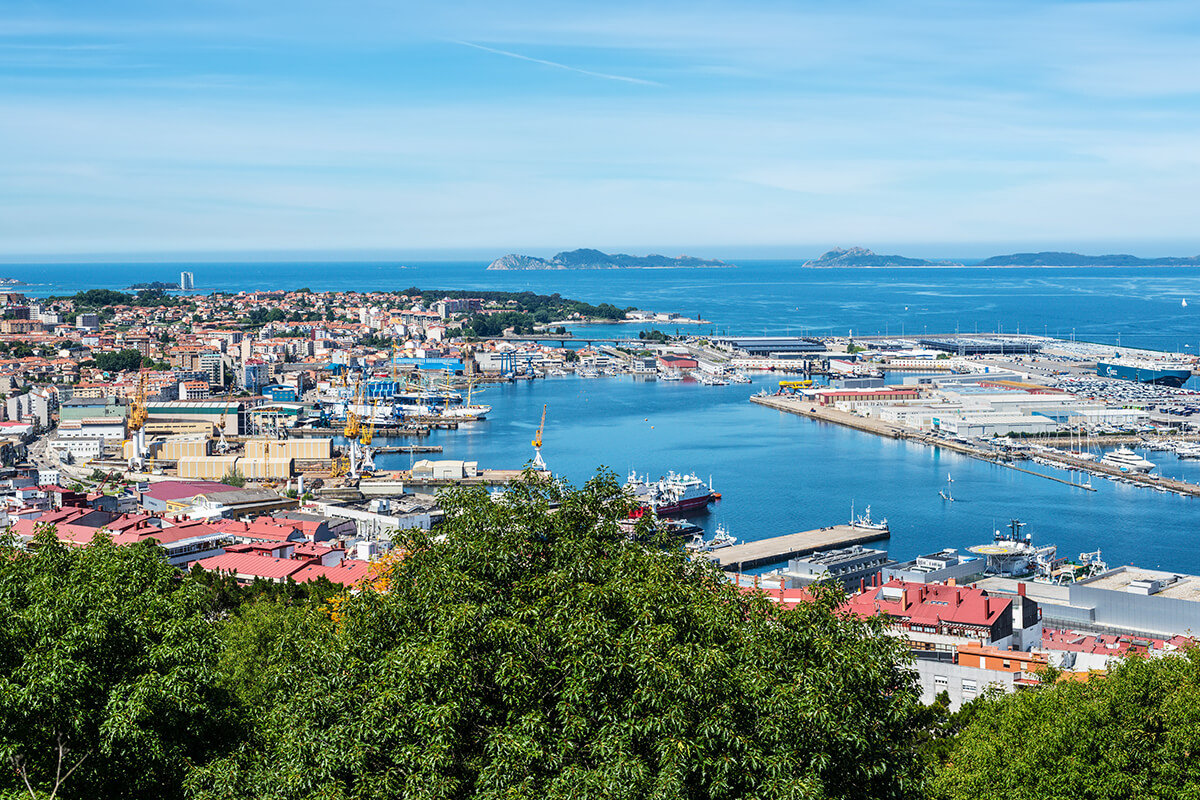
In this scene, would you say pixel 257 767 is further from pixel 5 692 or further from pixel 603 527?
pixel 603 527

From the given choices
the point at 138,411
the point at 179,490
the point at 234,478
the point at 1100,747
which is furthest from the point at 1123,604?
the point at 138,411

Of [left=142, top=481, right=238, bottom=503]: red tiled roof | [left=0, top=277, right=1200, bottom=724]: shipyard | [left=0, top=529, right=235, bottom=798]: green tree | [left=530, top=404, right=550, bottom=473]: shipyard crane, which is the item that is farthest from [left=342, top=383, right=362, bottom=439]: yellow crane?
[left=0, top=529, right=235, bottom=798]: green tree

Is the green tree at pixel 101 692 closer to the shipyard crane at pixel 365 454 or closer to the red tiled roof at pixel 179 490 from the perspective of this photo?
the red tiled roof at pixel 179 490

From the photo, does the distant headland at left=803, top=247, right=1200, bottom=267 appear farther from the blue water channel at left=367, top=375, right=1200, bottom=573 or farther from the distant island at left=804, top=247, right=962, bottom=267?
the blue water channel at left=367, top=375, right=1200, bottom=573

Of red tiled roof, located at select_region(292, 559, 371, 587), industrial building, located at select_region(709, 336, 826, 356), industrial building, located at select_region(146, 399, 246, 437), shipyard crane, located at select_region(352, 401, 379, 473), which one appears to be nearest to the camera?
red tiled roof, located at select_region(292, 559, 371, 587)

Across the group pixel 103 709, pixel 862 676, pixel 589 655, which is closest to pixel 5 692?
pixel 103 709

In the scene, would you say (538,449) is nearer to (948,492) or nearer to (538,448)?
(538,448)

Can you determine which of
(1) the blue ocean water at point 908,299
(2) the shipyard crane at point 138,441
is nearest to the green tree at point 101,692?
(2) the shipyard crane at point 138,441
